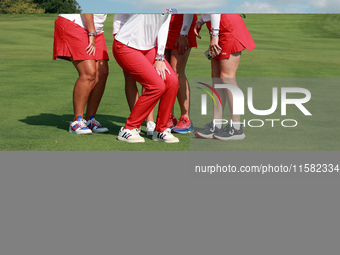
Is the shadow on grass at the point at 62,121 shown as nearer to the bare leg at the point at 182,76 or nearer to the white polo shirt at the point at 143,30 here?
the bare leg at the point at 182,76

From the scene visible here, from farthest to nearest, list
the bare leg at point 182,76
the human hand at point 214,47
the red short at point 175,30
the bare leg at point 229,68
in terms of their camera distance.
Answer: the bare leg at point 182,76 < the red short at point 175,30 < the bare leg at point 229,68 < the human hand at point 214,47

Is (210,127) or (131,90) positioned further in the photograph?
(131,90)

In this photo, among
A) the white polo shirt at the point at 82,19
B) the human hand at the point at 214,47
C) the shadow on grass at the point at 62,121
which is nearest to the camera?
the human hand at the point at 214,47

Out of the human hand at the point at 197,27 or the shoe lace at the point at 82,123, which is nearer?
the human hand at the point at 197,27

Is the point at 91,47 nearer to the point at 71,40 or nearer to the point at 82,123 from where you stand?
the point at 71,40

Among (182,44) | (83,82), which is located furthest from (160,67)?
(83,82)

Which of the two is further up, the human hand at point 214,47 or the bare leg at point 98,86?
the human hand at point 214,47

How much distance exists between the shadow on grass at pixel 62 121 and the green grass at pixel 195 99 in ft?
0.04

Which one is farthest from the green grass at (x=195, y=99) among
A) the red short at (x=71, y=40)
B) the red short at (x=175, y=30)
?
the red short at (x=71, y=40)

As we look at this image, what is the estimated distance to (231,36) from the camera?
572 centimetres

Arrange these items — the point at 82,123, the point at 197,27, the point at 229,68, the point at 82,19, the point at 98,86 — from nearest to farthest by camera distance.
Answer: the point at 229,68 < the point at 197,27 < the point at 82,19 < the point at 82,123 < the point at 98,86

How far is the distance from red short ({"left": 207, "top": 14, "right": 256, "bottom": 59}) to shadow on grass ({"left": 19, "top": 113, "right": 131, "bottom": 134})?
159 cm

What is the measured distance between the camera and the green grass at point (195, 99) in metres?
5.94

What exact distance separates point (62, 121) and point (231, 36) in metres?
2.43
